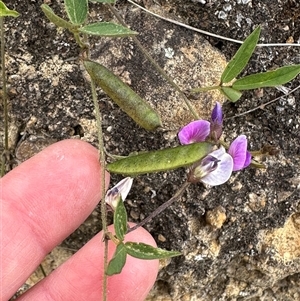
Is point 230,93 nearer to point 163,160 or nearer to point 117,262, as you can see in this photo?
point 163,160

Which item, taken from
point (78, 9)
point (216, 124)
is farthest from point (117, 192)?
point (78, 9)

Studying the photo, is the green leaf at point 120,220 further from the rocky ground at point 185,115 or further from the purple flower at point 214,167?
the rocky ground at point 185,115

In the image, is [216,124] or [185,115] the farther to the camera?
[185,115]

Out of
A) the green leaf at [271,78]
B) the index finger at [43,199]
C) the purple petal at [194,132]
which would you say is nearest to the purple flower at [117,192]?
the index finger at [43,199]

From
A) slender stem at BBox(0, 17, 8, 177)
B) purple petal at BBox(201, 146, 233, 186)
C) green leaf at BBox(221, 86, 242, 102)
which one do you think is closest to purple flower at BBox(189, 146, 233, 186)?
purple petal at BBox(201, 146, 233, 186)

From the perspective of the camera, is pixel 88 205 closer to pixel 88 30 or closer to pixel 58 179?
pixel 58 179

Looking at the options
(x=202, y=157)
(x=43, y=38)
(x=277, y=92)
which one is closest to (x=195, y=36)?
(x=277, y=92)
